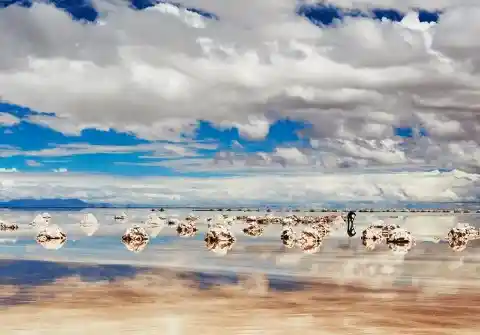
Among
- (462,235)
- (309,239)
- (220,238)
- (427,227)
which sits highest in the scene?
(462,235)

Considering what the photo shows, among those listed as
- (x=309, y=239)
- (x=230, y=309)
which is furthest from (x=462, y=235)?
(x=230, y=309)

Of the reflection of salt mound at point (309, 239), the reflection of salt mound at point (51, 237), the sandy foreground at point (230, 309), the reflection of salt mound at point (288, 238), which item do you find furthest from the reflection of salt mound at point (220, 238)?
the sandy foreground at point (230, 309)

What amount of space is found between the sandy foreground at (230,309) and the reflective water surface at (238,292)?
0.03 metres

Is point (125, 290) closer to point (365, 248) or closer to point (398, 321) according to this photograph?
point (398, 321)

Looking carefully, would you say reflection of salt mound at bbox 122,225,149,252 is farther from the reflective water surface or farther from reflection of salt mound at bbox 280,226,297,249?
reflection of salt mound at bbox 280,226,297,249

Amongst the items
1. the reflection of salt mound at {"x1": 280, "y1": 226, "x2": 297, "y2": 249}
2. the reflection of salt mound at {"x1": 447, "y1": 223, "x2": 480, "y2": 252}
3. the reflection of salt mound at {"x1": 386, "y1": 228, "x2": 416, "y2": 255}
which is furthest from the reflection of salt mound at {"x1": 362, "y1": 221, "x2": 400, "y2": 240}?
the reflection of salt mound at {"x1": 280, "y1": 226, "x2": 297, "y2": 249}

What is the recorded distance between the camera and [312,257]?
99.3ft

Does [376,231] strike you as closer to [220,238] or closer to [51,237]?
[220,238]

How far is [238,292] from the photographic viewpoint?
1880 centimetres

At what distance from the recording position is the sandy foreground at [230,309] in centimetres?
1338

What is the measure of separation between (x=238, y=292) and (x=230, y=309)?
302cm

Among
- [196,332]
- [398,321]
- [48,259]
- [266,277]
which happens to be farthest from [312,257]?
[196,332]

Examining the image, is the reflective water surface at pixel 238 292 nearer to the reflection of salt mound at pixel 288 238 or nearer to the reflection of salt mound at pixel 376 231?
the reflection of salt mound at pixel 288 238

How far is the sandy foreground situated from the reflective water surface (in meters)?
0.03
